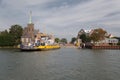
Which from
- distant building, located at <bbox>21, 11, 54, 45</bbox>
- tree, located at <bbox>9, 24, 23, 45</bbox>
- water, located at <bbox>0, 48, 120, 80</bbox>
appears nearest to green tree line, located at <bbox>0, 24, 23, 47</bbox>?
tree, located at <bbox>9, 24, 23, 45</bbox>

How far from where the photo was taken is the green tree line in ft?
541

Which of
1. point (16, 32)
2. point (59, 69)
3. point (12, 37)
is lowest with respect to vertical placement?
point (59, 69)

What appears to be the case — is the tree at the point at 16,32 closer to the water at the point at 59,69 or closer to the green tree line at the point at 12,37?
the green tree line at the point at 12,37

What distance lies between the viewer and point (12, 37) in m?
166

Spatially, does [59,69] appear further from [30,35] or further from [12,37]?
[30,35]

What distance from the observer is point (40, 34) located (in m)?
177

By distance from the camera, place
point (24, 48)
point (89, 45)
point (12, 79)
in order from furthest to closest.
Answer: point (89, 45), point (24, 48), point (12, 79)

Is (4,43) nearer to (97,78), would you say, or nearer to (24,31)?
(24,31)

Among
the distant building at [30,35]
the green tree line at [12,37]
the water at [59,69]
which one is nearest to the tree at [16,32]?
the green tree line at [12,37]

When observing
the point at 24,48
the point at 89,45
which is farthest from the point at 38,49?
the point at 89,45

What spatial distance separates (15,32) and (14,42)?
881 cm

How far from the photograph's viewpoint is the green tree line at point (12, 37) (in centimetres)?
16489

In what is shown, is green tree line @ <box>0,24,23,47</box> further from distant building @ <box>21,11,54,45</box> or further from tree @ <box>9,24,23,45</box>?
distant building @ <box>21,11,54,45</box>

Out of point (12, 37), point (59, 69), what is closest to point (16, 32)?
point (12, 37)
